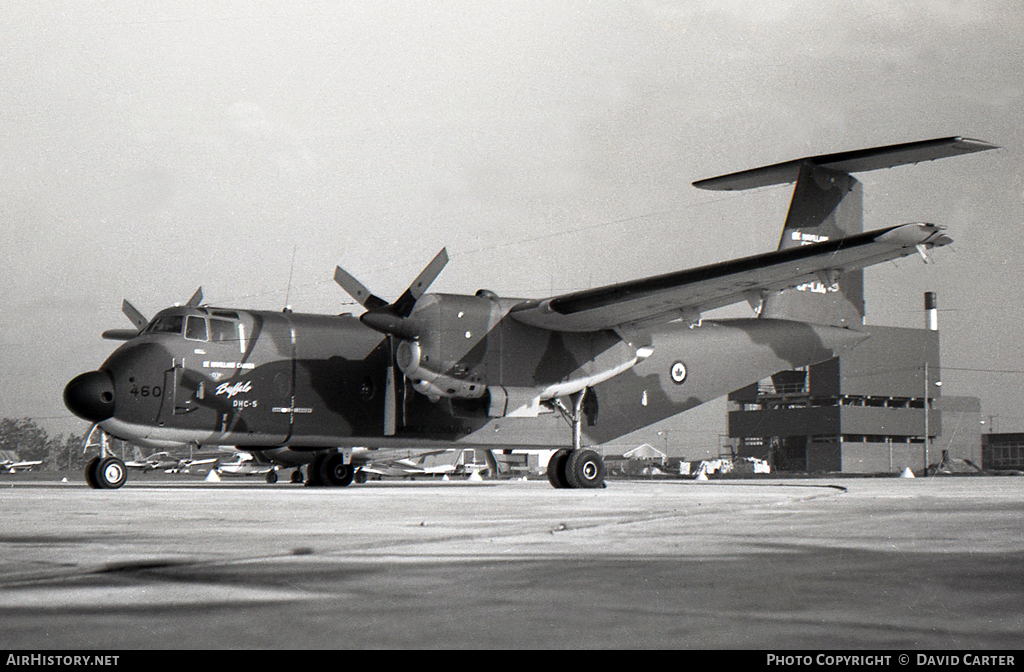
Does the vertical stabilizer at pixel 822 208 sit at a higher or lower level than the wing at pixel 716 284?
higher

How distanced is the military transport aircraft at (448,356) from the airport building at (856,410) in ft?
207

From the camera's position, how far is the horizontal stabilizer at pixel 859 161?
16.4m

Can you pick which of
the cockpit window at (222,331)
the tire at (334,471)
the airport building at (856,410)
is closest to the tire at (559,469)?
the tire at (334,471)

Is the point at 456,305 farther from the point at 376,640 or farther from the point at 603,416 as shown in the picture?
the point at 376,640

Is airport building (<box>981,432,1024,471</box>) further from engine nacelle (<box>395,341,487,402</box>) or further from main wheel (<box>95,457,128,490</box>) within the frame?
main wheel (<box>95,457,128,490</box>)

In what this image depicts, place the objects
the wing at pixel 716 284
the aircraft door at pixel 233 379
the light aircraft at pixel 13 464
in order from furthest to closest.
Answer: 1. the light aircraft at pixel 13 464
2. the aircraft door at pixel 233 379
3. the wing at pixel 716 284

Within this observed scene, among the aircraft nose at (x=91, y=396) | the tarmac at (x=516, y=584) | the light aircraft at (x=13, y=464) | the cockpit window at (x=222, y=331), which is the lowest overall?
the light aircraft at (x=13, y=464)

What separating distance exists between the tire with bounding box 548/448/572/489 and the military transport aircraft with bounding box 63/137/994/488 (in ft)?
0.14

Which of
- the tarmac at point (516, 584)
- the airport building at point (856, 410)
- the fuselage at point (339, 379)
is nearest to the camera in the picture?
the tarmac at point (516, 584)

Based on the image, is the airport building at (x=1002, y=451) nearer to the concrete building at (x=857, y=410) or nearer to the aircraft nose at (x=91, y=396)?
the concrete building at (x=857, y=410)

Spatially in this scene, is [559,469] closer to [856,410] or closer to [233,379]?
[233,379]

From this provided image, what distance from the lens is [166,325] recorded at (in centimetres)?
1756

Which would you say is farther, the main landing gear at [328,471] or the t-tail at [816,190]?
the t-tail at [816,190]
